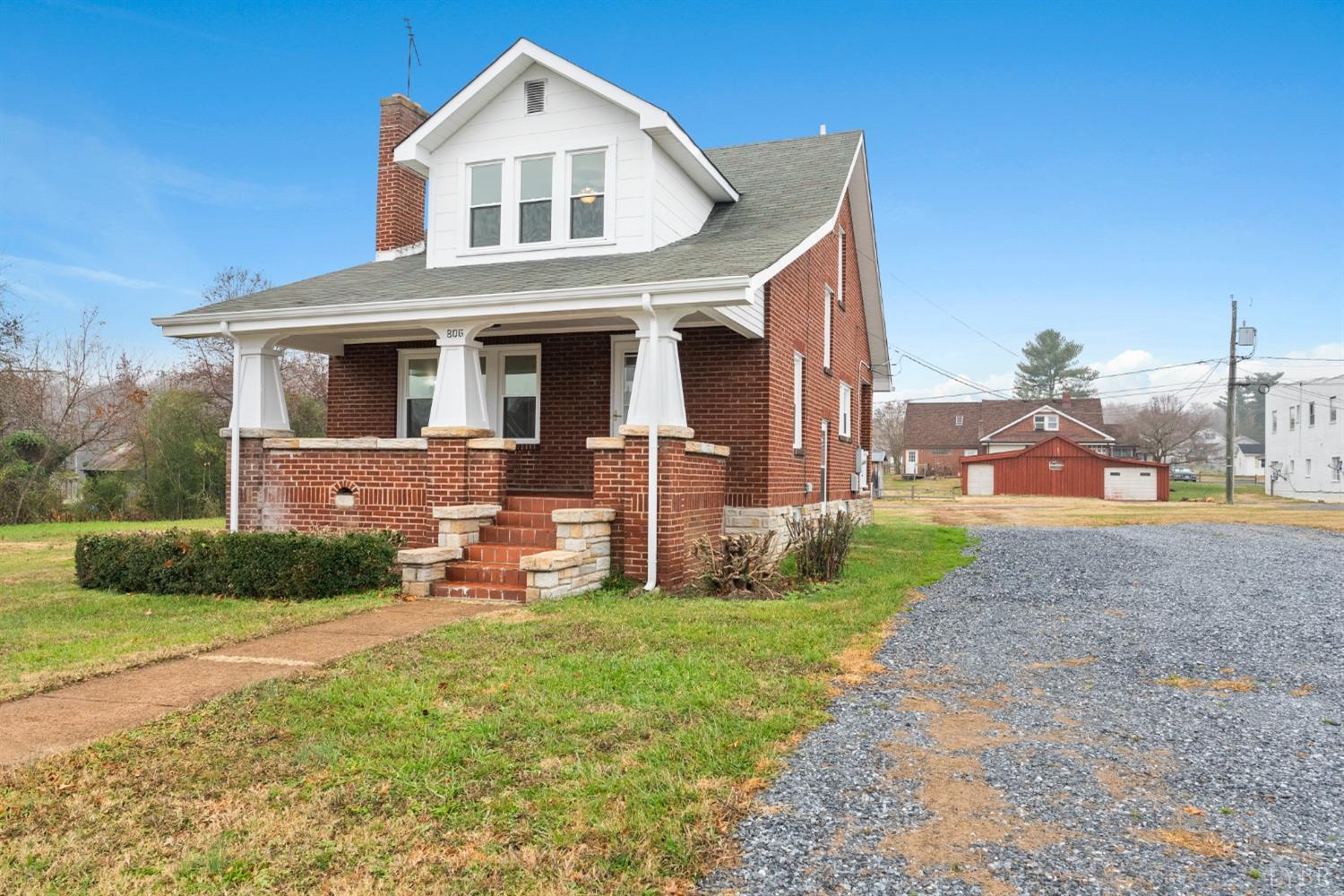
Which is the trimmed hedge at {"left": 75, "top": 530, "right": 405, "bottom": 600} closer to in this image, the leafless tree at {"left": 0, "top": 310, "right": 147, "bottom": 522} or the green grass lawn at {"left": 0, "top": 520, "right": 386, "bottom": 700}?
the green grass lawn at {"left": 0, "top": 520, "right": 386, "bottom": 700}

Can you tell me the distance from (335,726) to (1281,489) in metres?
52.8

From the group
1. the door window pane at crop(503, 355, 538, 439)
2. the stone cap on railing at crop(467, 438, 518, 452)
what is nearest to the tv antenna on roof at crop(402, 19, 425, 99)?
the door window pane at crop(503, 355, 538, 439)

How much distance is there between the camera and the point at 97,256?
30.7m

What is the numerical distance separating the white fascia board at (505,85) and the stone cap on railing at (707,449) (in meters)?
4.32

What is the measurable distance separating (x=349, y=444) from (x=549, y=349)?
10.7 ft

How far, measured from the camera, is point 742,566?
9430 mm

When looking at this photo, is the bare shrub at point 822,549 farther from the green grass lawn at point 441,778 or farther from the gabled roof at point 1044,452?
the gabled roof at point 1044,452

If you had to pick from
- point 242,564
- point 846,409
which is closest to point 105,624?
point 242,564

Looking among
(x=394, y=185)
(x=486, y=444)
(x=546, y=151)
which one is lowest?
(x=486, y=444)

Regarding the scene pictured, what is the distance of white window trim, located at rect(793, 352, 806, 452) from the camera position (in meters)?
13.1

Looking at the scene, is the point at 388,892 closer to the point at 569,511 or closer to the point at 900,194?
the point at 569,511

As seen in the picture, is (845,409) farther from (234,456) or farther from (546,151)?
(234,456)

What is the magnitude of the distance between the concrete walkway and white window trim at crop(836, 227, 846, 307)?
11.2m

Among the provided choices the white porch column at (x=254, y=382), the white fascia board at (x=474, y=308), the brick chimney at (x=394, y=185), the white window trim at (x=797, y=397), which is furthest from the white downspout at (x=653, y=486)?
the brick chimney at (x=394, y=185)
